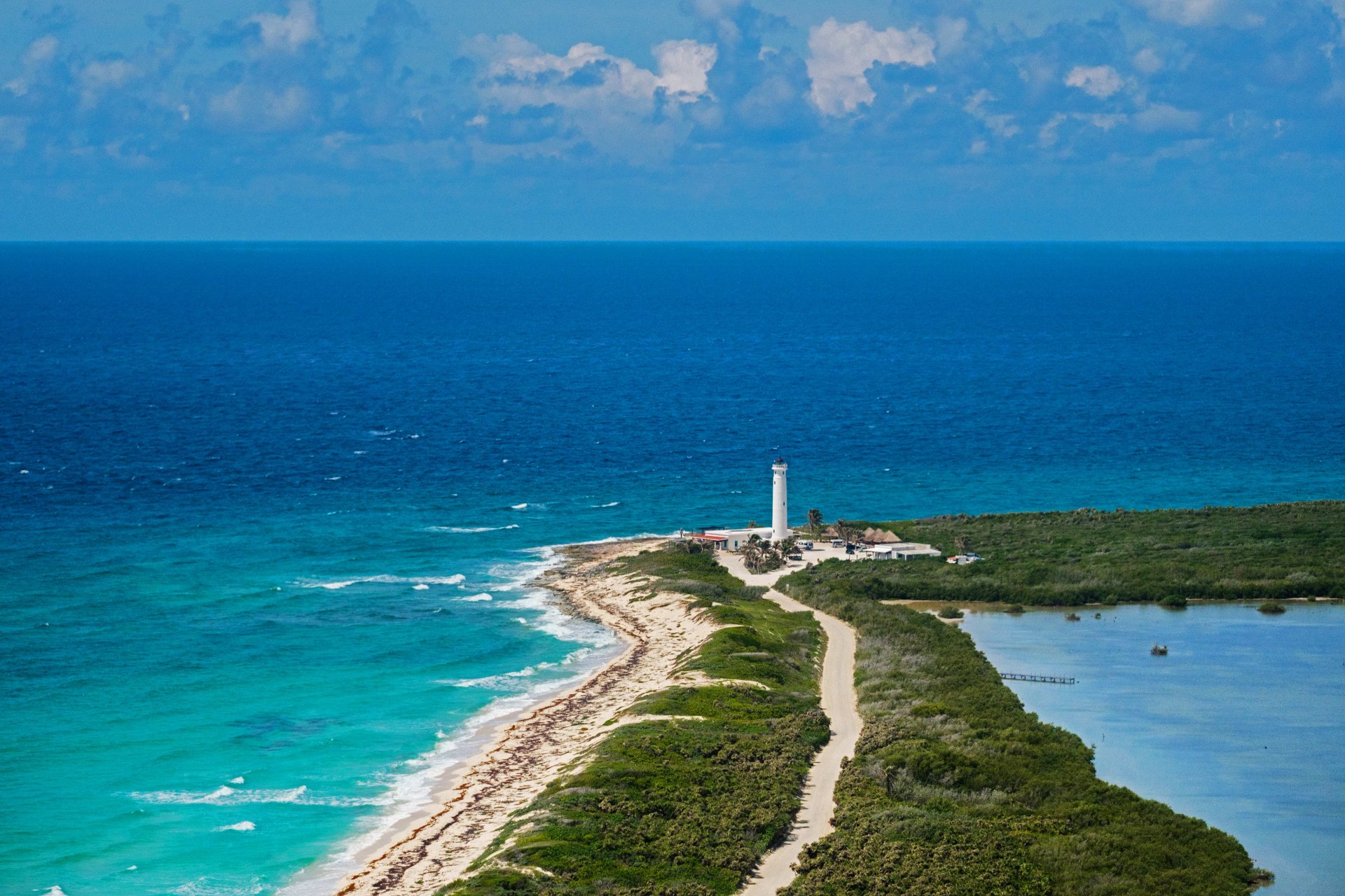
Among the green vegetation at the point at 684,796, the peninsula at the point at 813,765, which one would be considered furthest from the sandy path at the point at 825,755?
the green vegetation at the point at 684,796

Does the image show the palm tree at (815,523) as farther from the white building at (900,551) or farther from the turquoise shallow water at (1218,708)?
the turquoise shallow water at (1218,708)

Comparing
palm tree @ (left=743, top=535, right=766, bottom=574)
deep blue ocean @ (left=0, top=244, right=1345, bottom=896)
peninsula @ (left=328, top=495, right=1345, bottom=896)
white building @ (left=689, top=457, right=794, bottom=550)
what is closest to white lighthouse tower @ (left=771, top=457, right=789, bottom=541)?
white building @ (left=689, top=457, right=794, bottom=550)

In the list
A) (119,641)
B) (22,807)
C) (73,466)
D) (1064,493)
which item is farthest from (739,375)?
(22,807)

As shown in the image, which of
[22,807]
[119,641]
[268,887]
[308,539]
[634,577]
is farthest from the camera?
[308,539]

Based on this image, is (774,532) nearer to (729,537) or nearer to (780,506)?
(780,506)

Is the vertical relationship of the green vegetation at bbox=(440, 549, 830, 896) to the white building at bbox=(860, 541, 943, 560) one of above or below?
below

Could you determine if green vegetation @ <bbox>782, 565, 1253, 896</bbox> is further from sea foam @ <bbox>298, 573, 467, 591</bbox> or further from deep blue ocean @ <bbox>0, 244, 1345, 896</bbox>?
sea foam @ <bbox>298, 573, 467, 591</bbox>

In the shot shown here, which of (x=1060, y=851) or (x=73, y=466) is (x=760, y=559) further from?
(x=73, y=466)
